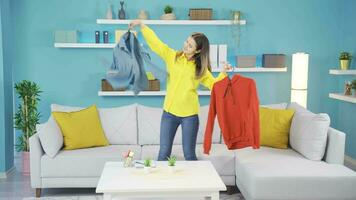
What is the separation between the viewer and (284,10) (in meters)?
6.26

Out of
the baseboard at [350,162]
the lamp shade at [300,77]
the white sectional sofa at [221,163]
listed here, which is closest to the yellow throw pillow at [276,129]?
the white sectional sofa at [221,163]

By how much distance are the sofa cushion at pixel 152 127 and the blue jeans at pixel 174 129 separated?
894mm

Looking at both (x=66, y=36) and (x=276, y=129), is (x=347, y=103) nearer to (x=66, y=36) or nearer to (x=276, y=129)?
(x=276, y=129)

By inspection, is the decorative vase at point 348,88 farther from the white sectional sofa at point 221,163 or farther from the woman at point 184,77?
the woman at point 184,77

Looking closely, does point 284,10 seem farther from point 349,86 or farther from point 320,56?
point 349,86

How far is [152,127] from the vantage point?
5254mm

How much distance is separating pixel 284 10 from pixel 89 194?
10.9 feet

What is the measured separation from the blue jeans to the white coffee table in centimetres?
34

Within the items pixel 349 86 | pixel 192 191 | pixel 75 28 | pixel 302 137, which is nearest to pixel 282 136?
pixel 302 137

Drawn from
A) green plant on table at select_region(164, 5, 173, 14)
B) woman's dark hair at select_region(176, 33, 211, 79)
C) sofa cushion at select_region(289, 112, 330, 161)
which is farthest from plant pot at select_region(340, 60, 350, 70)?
woman's dark hair at select_region(176, 33, 211, 79)

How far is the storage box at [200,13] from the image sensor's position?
5.99 meters

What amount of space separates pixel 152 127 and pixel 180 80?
47.6 inches

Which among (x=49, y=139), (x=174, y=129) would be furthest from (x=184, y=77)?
(x=49, y=139)

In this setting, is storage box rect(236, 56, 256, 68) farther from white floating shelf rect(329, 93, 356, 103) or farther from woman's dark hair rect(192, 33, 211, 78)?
woman's dark hair rect(192, 33, 211, 78)
